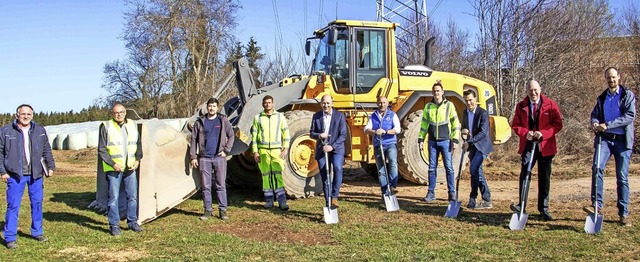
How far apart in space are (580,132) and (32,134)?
13639 mm

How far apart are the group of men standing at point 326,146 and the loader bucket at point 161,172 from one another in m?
0.26

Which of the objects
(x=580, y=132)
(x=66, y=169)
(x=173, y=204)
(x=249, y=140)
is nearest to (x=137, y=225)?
(x=173, y=204)

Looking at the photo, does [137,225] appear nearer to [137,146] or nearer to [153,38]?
[137,146]

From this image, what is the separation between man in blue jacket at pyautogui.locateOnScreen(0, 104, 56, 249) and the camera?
625 centimetres

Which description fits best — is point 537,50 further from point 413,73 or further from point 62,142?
point 62,142

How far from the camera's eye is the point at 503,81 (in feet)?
56.7

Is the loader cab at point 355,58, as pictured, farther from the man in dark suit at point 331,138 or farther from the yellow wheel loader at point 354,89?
the man in dark suit at point 331,138

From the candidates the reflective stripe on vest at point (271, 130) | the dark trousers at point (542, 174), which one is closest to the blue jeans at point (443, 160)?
the dark trousers at point (542, 174)

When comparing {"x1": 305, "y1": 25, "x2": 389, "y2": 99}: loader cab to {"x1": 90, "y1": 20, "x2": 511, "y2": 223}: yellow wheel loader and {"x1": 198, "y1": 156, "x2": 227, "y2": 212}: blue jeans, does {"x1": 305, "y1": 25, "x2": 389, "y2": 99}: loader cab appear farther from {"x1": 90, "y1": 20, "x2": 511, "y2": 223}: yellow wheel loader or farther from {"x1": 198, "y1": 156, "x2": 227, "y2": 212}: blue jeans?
{"x1": 198, "y1": 156, "x2": 227, "y2": 212}: blue jeans

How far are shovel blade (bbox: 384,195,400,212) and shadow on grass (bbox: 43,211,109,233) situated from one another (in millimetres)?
3718

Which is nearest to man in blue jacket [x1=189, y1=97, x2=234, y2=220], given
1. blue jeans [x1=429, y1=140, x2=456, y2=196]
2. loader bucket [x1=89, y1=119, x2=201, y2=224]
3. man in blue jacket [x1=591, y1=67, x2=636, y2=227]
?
loader bucket [x1=89, y1=119, x2=201, y2=224]

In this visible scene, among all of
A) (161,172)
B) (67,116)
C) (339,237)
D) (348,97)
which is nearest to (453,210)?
(339,237)

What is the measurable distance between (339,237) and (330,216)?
2.84ft

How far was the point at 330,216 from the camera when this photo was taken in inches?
285
